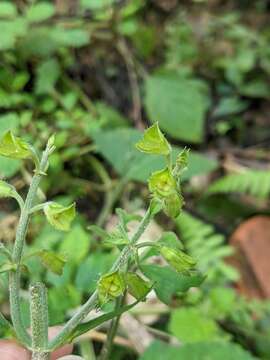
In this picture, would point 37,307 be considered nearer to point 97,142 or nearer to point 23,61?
point 97,142

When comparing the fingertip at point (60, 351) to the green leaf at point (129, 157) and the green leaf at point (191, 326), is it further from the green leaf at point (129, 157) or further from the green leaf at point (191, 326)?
the green leaf at point (129, 157)

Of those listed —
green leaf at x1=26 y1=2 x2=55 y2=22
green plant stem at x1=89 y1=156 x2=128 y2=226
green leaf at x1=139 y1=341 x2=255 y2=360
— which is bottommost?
green plant stem at x1=89 y1=156 x2=128 y2=226

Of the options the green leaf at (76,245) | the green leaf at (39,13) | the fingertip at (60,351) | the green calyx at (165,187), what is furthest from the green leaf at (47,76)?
the green calyx at (165,187)

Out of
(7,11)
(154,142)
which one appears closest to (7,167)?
(7,11)

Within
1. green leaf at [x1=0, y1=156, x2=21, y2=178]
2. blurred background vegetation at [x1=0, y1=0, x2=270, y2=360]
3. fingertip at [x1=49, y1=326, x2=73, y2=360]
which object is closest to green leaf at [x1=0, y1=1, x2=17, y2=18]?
blurred background vegetation at [x1=0, y1=0, x2=270, y2=360]

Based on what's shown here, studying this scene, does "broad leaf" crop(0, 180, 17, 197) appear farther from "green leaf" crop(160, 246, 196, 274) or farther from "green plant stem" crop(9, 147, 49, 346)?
"green leaf" crop(160, 246, 196, 274)

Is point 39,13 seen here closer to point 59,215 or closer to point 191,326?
point 191,326
